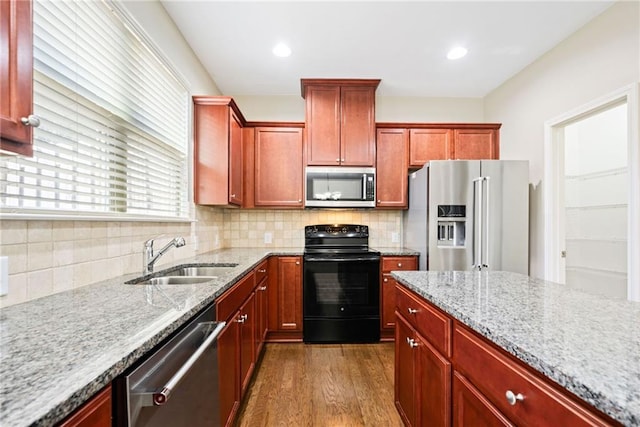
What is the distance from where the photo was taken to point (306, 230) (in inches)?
142

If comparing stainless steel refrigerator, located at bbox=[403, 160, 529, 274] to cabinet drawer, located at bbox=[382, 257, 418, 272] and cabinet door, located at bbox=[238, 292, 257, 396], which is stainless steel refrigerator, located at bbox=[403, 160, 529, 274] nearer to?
cabinet drawer, located at bbox=[382, 257, 418, 272]

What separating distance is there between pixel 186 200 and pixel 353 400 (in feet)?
6.56

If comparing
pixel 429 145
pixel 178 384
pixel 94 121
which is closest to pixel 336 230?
pixel 429 145

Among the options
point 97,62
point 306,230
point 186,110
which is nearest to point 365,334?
point 306,230

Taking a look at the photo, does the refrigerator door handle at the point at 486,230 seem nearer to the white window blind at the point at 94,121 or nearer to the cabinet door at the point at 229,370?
the cabinet door at the point at 229,370

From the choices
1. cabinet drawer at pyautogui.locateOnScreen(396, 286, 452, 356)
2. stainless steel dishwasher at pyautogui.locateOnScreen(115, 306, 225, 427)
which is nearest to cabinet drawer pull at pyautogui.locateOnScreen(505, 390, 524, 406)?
cabinet drawer at pyautogui.locateOnScreen(396, 286, 452, 356)

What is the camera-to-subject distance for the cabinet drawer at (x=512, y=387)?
0.64 meters

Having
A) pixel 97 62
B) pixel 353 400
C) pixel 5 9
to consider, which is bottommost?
pixel 353 400

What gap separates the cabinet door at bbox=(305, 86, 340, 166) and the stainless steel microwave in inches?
4.3

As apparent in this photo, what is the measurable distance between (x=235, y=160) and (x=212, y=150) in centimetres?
27

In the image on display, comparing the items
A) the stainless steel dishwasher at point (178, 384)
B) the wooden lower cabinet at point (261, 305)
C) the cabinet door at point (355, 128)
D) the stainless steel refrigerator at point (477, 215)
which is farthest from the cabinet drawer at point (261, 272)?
the stainless steel refrigerator at point (477, 215)

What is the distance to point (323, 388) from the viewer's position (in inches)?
87.7

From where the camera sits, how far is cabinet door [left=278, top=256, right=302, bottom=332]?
3072mm

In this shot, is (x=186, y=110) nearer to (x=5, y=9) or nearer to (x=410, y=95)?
(x=5, y=9)
